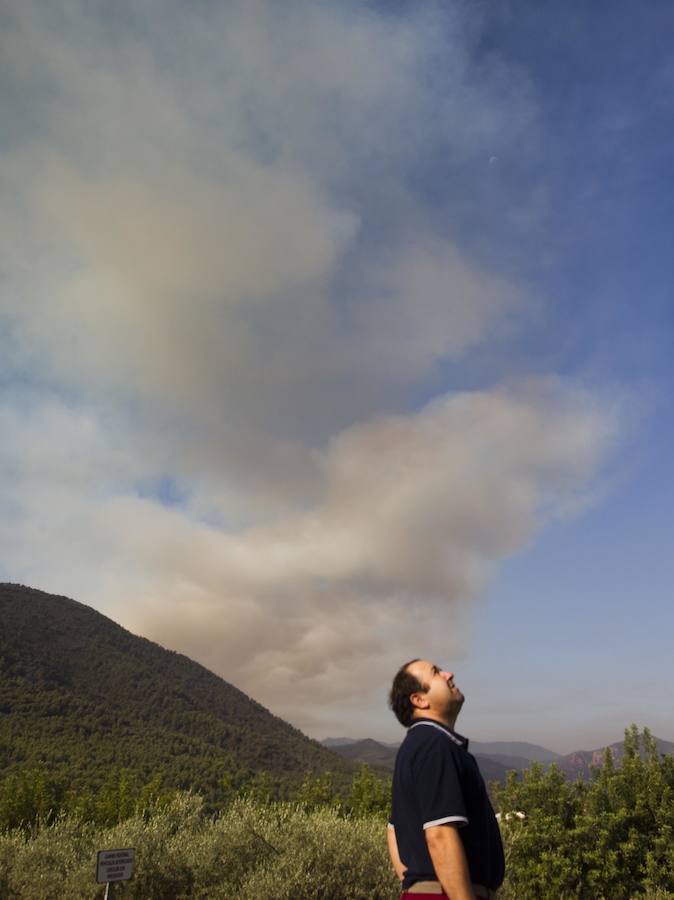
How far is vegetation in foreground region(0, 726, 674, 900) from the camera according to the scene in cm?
1188

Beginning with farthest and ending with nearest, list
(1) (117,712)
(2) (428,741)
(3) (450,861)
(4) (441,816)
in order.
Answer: (1) (117,712) < (2) (428,741) < (4) (441,816) < (3) (450,861)

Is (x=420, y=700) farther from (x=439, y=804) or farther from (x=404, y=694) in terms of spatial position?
(x=439, y=804)

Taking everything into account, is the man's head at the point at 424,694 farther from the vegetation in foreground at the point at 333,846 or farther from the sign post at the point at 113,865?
the vegetation in foreground at the point at 333,846

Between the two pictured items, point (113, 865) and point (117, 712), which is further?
point (117, 712)

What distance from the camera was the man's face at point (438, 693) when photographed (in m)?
3.77

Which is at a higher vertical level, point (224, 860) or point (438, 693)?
point (438, 693)

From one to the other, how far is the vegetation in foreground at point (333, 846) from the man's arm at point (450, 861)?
31.7 ft

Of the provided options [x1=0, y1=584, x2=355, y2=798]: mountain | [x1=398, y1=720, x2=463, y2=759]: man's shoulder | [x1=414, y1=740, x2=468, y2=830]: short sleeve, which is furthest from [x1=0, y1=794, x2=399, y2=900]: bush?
[x1=0, y1=584, x2=355, y2=798]: mountain

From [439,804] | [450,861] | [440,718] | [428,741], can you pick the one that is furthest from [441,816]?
[440,718]

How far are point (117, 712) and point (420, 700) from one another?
443ft

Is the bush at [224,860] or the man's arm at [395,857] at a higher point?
the man's arm at [395,857]

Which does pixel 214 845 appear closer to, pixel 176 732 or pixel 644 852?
pixel 644 852

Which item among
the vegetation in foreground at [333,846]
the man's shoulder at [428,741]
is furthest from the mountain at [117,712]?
the man's shoulder at [428,741]

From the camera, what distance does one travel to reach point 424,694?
12.5 feet
